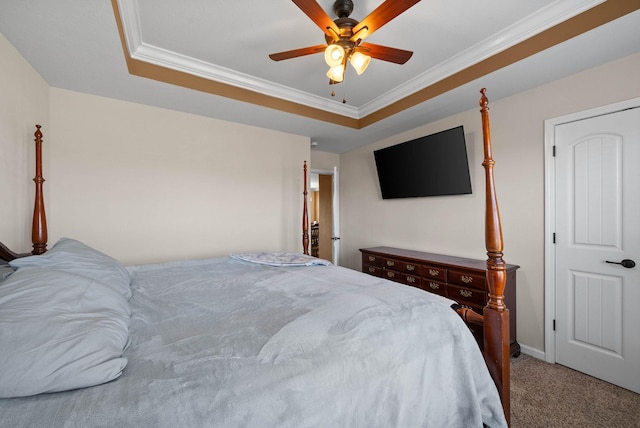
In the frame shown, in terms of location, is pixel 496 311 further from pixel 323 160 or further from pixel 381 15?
pixel 323 160

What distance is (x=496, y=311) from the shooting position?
52.1 inches

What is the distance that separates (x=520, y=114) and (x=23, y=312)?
3.63m

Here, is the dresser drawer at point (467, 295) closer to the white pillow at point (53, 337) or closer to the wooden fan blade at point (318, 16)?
the wooden fan blade at point (318, 16)

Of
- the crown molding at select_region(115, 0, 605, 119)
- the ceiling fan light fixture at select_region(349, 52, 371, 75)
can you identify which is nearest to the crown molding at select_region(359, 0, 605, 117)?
the crown molding at select_region(115, 0, 605, 119)

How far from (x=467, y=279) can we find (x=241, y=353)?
243 cm

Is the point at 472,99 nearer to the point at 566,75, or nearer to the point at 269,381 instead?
the point at 566,75

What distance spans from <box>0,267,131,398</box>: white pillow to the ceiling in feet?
5.36

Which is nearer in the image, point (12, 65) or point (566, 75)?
point (12, 65)

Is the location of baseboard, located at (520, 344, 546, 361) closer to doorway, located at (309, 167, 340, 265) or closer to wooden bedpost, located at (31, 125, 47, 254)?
doorway, located at (309, 167, 340, 265)

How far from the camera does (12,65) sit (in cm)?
192

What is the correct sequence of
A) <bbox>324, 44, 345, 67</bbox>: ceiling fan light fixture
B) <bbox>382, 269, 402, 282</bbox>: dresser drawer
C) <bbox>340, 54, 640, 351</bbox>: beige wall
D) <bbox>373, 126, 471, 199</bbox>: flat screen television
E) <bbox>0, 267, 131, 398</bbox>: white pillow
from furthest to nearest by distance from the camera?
<bbox>382, 269, 402, 282</bbox>: dresser drawer → <bbox>373, 126, 471, 199</bbox>: flat screen television → <bbox>340, 54, 640, 351</bbox>: beige wall → <bbox>324, 44, 345, 67</bbox>: ceiling fan light fixture → <bbox>0, 267, 131, 398</bbox>: white pillow

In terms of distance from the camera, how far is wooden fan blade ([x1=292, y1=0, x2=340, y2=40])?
143 cm

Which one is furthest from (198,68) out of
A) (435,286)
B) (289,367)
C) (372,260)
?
(435,286)

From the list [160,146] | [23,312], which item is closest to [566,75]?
[23,312]
